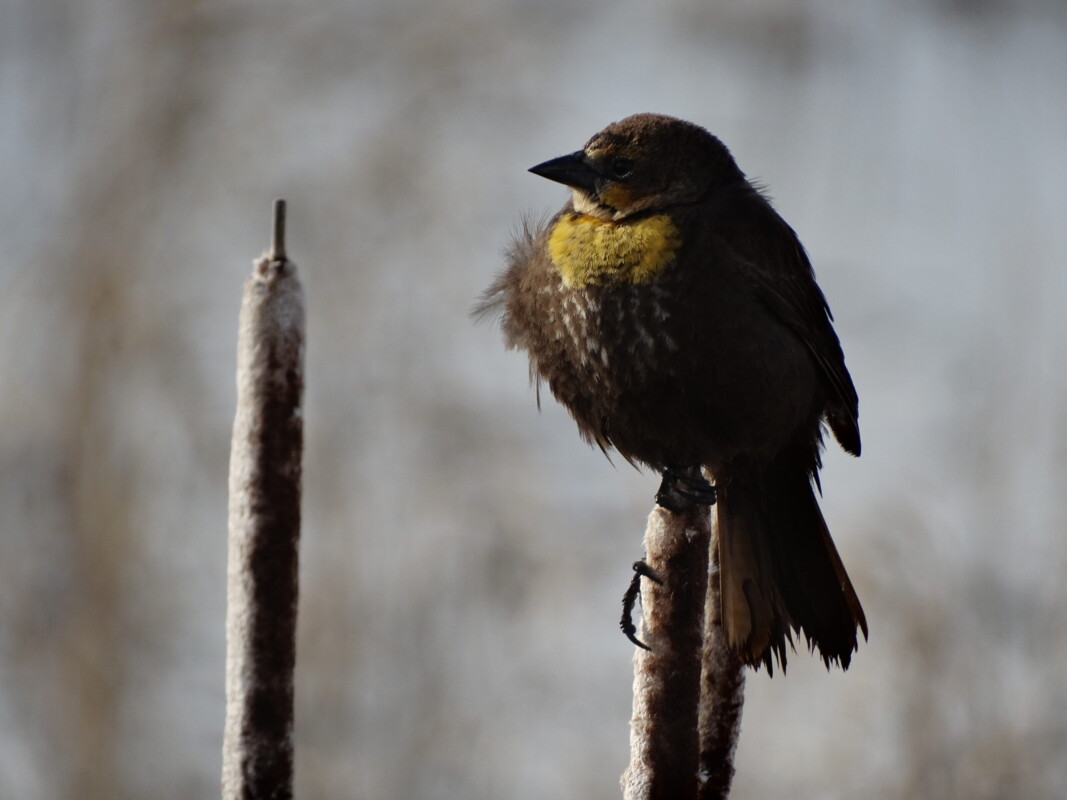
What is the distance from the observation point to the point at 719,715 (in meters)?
1.38

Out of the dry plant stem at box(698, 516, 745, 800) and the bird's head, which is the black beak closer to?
the bird's head

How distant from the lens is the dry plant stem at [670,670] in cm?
128

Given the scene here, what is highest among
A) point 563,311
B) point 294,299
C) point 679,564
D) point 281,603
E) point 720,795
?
point 563,311

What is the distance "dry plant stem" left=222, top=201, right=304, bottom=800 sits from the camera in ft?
3.50

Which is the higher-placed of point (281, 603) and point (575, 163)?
point (575, 163)

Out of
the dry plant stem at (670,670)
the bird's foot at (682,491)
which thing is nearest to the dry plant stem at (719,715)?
the dry plant stem at (670,670)

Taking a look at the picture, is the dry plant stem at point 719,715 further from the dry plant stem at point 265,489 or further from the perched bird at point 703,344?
the dry plant stem at point 265,489

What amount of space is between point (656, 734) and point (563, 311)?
998 mm

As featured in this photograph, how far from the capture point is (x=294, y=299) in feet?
3.67

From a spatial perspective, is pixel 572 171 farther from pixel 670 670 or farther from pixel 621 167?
pixel 670 670

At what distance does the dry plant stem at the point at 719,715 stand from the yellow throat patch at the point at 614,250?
75 centimetres

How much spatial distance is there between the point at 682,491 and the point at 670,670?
1.57ft

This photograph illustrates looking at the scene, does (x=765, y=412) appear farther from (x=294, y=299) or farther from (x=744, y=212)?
(x=294, y=299)

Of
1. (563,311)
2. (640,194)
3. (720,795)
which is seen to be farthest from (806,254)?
(720,795)
